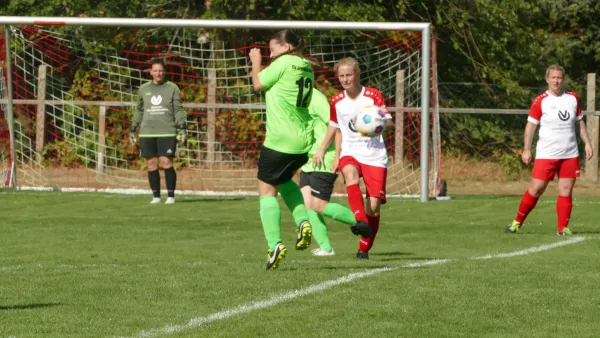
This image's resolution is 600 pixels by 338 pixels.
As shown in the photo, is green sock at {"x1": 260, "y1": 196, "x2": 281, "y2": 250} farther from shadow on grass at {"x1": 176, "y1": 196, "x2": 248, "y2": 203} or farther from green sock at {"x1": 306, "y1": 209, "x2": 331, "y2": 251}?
shadow on grass at {"x1": 176, "y1": 196, "x2": 248, "y2": 203}

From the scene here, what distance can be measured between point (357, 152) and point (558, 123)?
360 cm

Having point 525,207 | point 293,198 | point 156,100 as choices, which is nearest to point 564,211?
point 525,207

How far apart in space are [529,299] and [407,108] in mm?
→ 12660

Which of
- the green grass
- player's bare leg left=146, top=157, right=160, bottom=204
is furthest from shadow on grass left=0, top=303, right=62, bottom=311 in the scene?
player's bare leg left=146, top=157, right=160, bottom=204

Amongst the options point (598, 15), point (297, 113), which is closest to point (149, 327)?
point (297, 113)

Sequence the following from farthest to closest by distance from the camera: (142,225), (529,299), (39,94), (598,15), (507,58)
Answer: (598,15) < (507,58) < (39,94) < (142,225) < (529,299)

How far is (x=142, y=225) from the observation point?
46.0 feet

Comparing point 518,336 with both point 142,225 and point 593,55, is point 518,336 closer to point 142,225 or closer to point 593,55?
point 142,225

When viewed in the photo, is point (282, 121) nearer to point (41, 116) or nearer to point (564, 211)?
point (564, 211)

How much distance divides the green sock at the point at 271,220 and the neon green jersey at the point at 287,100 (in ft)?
1.31

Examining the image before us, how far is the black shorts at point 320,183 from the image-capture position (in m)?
10.9

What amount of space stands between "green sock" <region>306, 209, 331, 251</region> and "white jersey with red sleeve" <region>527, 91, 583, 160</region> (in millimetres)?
3424

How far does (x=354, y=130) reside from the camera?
33.7 ft

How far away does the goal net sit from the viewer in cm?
2056
